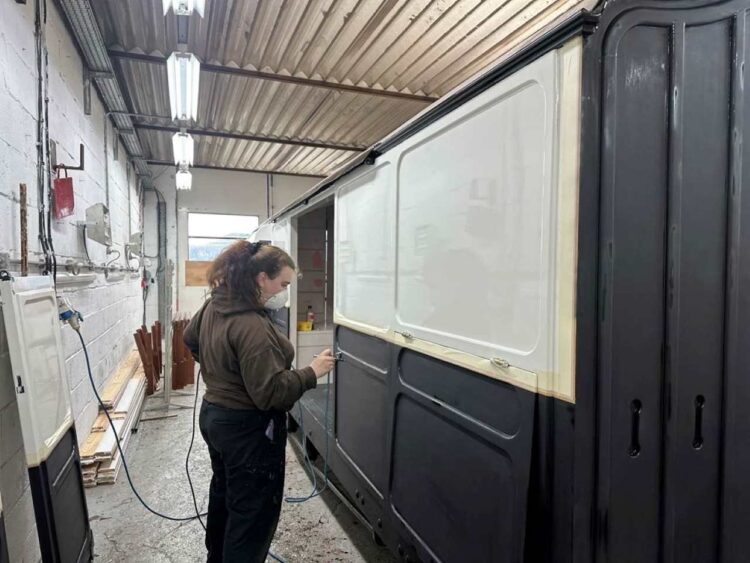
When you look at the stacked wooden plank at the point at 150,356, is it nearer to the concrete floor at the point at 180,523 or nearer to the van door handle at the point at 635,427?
the concrete floor at the point at 180,523

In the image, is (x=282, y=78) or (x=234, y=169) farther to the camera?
(x=234, y=169)

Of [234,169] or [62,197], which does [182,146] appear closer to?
[62,197]

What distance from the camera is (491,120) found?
1.30 m

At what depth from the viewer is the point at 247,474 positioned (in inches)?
65.5

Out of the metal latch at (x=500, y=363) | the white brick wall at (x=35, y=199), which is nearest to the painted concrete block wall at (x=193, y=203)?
the white brick wall at (x=35, y=199)

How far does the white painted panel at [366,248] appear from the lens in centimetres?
201

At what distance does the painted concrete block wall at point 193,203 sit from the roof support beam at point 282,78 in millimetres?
4593

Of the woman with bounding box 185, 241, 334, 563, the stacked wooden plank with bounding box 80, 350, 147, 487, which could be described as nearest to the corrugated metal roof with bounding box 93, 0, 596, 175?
the woman with bounding box 185, 241, 334, 563

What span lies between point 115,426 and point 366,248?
2.64m

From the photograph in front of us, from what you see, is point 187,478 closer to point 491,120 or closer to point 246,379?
point 246,379

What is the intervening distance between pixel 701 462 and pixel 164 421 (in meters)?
4.58

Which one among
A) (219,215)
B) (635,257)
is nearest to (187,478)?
(635,257)

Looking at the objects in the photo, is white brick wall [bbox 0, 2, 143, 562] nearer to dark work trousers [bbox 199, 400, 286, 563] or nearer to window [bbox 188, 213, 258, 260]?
dark work trousers [bbox 199, 400, 286, 563]

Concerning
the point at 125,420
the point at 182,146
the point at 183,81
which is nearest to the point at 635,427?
the point at 183,81
